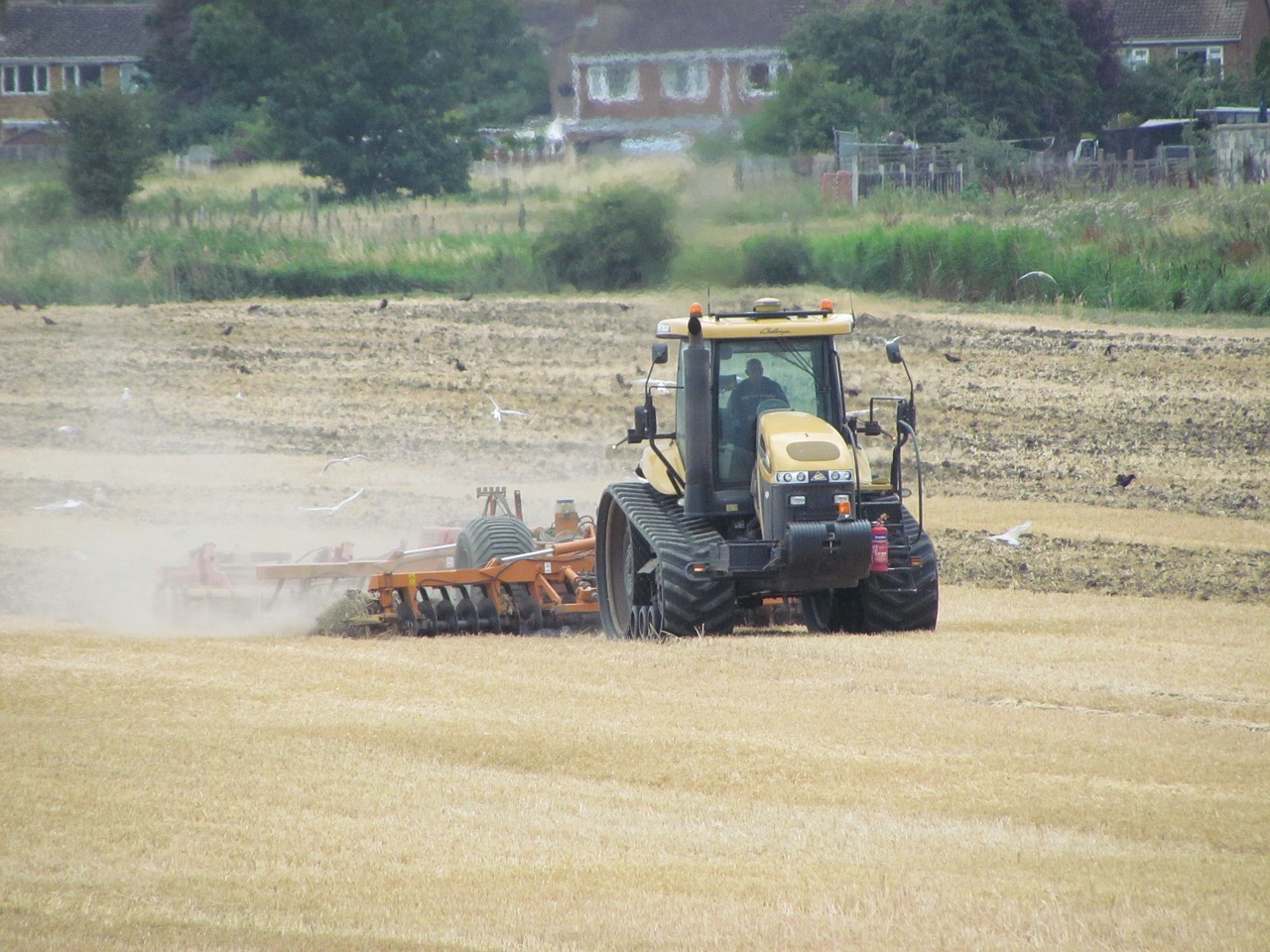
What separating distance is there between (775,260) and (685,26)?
2846 centimetres

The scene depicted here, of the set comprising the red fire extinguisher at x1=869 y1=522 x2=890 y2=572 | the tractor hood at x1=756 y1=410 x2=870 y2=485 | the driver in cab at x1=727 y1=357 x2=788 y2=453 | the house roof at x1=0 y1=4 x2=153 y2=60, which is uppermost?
the house roof at x1=0 y1=4 x2=153 y2=60

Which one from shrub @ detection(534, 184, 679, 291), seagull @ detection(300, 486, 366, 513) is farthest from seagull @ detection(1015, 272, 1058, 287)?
seagull @ detection(300, 486, 366, 513)

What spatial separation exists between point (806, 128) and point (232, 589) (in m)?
28.4

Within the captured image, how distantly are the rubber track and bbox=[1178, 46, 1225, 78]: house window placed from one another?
46413 mm

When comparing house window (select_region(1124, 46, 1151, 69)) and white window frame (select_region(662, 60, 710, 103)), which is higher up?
house window (select_region(1124, 46, 1151, 69))

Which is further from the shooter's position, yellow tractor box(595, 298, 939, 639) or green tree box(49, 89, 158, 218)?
green tree box(49, 89, 158, 218)

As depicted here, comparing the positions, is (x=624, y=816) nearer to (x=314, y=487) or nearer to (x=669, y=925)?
(x=669, y=925)

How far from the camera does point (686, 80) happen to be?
48.8 meters

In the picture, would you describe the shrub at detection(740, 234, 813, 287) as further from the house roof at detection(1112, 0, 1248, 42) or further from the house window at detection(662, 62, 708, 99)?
the house roof at detection(1112, 0, 1248, 42)

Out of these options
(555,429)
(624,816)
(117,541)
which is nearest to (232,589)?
(117,541)

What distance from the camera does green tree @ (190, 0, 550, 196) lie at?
4866 cm

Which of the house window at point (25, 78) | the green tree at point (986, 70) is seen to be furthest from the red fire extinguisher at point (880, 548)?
the house window at point (25, 78)

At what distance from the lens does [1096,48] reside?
51094 mm

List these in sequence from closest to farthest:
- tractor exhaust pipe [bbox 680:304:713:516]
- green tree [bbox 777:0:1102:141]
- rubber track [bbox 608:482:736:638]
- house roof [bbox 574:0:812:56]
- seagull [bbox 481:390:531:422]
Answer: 1. rubber track [bbox 608:482:736:638]
2. tractor exhaust pipe [bbox 680:304:713:516]
3. seagull [bbox 481:390:531:422]
4. green tree [bbox 777:0:1102:141]
5. house roof [bbox 574:0:812:56]
